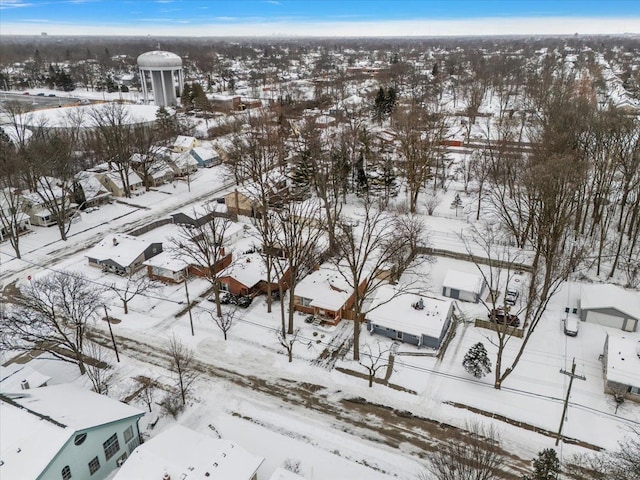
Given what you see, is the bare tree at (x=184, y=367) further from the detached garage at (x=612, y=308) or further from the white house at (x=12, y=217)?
the detached garage at (x=612, y=308)

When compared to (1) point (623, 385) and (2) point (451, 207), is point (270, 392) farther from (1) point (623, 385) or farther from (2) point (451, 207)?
(2) point (451, 207)

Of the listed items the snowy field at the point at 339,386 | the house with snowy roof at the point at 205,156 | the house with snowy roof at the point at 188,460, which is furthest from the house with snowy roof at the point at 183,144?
the house with snowy roof at the point at 188,460

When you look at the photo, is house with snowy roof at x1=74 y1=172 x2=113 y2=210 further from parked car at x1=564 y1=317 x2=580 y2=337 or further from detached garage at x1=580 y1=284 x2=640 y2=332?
detached garage at x1=580 y1=284 x2=640 y2=332

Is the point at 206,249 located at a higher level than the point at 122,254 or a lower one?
higher

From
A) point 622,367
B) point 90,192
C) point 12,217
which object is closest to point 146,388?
point 622,367

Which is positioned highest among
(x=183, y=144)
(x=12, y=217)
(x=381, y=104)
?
(x=381, y=104)

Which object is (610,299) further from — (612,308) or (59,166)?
(59,166)

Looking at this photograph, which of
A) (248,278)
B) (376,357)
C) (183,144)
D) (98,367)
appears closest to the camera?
(98,367)
